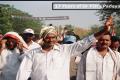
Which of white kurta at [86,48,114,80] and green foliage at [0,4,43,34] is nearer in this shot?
white kurta at [86,48,114,80]

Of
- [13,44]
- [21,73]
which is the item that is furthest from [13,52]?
[21,73]

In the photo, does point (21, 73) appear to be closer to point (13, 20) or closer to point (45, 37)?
point (45, 37)

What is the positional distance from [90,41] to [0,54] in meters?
1.93

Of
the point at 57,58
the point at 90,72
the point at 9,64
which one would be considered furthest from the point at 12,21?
the point at 57,58

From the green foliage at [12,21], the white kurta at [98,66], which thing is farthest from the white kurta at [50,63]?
the green foliage at [12,21]

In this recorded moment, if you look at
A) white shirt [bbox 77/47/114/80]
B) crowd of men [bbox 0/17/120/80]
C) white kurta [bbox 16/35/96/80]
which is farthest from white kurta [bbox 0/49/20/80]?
white shirt [bbox 77/47/114/80]

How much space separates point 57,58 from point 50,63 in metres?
0.12

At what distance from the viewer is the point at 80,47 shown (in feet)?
22.6

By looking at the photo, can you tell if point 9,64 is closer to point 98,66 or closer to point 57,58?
point 57,58

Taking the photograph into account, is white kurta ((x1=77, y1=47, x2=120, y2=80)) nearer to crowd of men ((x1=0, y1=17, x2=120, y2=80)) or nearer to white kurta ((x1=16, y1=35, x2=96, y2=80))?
crowd of men ((x1=0, y1=17, x2=120, y2=80))

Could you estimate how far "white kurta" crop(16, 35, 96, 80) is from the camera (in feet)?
22.1

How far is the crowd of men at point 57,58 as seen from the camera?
6.79 meters

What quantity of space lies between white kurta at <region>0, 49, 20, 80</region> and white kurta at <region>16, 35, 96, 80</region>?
1134mm

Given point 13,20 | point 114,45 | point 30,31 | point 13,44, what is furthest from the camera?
point 13,20
